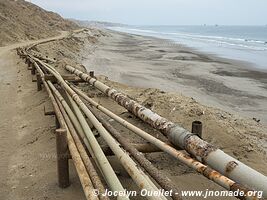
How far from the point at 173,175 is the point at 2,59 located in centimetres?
1619

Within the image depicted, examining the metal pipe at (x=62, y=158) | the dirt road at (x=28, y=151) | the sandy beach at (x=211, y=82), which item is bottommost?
the sandy beach at (x=211, y=82)

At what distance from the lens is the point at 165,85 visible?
49.2 ft

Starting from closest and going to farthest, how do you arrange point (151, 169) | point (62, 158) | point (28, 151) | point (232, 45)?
point (151, 169) < point (62, 158) < point (28, 151) < point (232, 45)

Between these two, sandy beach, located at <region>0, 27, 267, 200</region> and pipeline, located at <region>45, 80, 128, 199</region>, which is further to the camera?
sandy beach, located at <region>0, 27, 267, 200</region>

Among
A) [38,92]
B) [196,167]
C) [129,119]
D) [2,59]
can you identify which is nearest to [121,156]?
[196,167]

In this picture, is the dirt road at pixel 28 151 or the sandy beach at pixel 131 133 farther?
the sandy beach at pixel 131 133

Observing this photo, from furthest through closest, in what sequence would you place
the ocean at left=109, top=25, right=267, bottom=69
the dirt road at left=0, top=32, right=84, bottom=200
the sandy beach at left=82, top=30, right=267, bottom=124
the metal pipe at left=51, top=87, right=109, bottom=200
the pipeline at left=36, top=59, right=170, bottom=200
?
the ocean at left=109, top=25, right=267, bottom=69
the sandy beach at left=82, top=30, right=267, bottom=124
the dirt road at left=0, top=32, right=84, bottom=200
the metal pipe at left=51, top=87, right=109, bottom=200
the pipeline at left=36, top=59, right=170, bottom=200

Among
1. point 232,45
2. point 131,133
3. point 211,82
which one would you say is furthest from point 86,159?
point 232,45

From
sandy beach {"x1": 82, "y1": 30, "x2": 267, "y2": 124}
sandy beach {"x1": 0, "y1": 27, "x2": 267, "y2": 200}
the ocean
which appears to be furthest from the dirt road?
the ocean

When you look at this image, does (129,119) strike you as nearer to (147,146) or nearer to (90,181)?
(147,146)

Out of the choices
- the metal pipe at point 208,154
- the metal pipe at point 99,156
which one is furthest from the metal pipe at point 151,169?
the metal pipe at point 208,154

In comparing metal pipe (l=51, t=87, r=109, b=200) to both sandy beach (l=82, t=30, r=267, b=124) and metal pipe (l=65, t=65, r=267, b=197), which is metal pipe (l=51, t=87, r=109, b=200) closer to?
metal pipe (l=65, t=65, r=267, b=197)

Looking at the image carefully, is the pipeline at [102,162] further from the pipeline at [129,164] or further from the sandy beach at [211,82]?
the sandy beach at [211,82]

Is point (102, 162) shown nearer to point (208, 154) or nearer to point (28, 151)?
point (208, 154)
